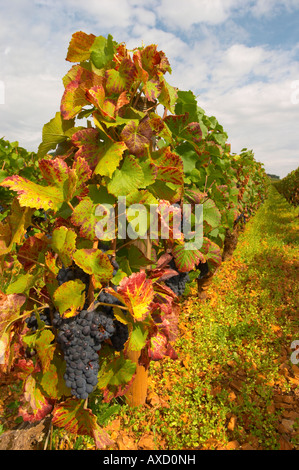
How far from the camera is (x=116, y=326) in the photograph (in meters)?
1.66

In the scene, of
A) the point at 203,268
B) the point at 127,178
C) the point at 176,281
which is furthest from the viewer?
the point at 203,268

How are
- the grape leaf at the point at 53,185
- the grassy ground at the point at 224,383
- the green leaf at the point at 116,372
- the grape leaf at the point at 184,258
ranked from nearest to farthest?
the grape leaf at the point at 53,185, the green leaf at the point at 116,372, the grassy ground at the point at 224,383, the grape leaf at the point at 184,258

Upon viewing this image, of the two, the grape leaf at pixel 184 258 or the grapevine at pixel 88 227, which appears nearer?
the grapevine at pixel 88 227

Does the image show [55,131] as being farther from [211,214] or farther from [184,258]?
[211,214]

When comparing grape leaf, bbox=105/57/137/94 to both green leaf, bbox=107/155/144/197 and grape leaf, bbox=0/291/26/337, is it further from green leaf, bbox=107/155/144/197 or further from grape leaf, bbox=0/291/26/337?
grape leaf, bbox=0/291/26/337

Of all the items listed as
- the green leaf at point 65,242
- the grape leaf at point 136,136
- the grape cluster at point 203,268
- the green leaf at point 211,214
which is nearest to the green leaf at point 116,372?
the green leaf at point 65,242

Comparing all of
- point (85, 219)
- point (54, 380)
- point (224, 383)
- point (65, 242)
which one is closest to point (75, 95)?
point (85, 219)

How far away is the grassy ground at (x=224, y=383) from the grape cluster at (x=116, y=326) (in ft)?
2.99

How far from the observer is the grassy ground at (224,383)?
236cm

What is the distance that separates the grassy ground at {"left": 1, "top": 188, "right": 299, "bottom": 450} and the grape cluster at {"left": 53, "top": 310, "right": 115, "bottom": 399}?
2.93ft

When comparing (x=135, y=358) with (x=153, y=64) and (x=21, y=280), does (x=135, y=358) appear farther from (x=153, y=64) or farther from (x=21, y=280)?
(x=153, y=64)

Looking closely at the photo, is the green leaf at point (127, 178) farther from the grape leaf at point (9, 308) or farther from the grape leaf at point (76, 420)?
the grape leaf at point (76, 420)

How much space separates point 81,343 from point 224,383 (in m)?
2.19

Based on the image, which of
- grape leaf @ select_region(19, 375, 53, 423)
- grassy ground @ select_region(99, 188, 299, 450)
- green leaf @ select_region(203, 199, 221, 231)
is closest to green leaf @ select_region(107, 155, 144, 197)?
grape leaf @ select_region(19, 375, 53, 423)
